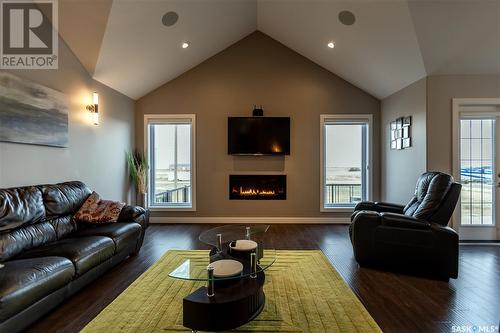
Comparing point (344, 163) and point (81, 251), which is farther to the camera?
point (344, 163)

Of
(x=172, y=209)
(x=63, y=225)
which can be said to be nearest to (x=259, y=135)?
(x=172, y=209)

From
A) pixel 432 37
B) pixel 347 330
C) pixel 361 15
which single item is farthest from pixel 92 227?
pixel 432 37

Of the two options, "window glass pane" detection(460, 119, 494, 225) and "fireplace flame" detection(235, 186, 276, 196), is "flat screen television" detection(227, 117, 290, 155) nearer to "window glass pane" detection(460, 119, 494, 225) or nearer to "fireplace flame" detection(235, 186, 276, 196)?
"fireplace flame" detection(235, 186, 276, 196)

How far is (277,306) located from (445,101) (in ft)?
12.5

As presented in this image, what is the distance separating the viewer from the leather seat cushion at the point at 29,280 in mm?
1864

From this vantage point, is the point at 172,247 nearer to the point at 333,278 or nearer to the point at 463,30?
the point at 333,278

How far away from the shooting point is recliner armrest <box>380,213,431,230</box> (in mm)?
3057

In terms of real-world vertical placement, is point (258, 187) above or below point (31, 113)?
below

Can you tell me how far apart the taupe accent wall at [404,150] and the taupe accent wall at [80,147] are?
5040 millimetres

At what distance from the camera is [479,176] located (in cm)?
430

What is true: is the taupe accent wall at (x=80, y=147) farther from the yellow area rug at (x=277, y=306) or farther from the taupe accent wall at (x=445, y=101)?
the taupe accent wall at (x=445, y=101)

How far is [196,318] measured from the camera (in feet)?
6.13

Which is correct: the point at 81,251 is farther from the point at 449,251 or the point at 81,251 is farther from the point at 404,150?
the point at 404,150

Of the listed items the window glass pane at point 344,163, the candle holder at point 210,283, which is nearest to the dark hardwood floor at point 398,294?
the candle holder at point 210,283
